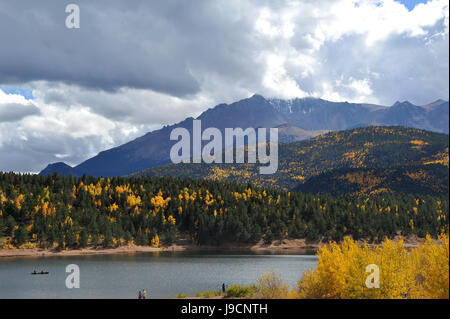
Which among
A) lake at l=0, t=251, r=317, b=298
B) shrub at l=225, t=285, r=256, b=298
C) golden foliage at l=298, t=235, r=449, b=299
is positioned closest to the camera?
golden foliage at l=298, t=235, r=449, b=299

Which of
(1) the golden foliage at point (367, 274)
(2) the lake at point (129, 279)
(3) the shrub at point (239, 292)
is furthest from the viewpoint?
(2) the lake at point (129, 279)

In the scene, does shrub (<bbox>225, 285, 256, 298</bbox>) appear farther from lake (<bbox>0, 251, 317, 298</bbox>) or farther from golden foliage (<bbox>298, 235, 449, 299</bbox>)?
lake (<bbox>0, 251, 317, 298</bbox>)

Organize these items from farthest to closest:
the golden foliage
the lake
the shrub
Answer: the lake → the shrub → the golden foliage

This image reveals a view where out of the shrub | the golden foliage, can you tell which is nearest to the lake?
the shrub

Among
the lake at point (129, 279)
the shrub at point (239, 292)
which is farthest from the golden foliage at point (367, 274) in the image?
the lake at point (129, 279)

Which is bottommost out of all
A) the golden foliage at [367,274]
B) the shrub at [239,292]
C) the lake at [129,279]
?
the lake at [129,279]

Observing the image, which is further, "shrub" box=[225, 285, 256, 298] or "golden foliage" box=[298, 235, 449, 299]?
"shrub" box=[225, 285, 256, 298]

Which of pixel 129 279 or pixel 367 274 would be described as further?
pixel 129 279

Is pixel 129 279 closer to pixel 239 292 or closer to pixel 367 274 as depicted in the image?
pixel 239 292

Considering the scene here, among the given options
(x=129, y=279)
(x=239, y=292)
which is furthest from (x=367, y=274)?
(x=129, y=279)

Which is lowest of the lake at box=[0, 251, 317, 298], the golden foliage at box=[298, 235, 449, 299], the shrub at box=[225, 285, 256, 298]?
the lake at box=[0, 251, 317, 298]

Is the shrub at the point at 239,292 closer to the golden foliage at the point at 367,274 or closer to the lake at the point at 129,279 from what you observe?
the golden foliage at the point at 367,274
